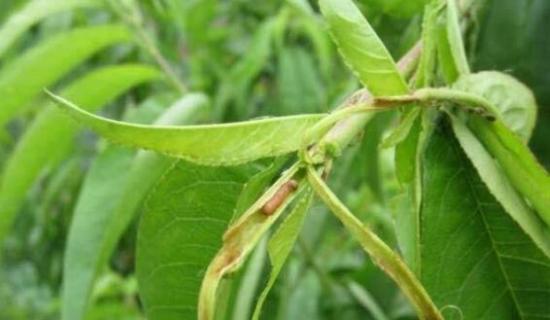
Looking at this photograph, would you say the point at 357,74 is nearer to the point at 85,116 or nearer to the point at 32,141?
the point at 85,116

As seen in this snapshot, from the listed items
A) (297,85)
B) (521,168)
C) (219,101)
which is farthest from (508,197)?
(297,85)

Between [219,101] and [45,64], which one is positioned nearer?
[45,64]

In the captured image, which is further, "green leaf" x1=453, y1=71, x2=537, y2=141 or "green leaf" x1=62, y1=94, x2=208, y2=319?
"green leaf" x1=62, y1=94, x2=208, y2=319

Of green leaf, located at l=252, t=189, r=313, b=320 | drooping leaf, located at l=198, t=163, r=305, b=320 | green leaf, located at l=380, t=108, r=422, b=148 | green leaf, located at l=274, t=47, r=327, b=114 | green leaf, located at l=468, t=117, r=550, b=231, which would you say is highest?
drooping leaf, located at l=198, t=163, r=305, b=320

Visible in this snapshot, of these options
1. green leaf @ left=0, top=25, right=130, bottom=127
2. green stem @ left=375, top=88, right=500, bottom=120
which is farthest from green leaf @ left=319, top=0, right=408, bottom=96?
green leaf @ left=0, top=25, right=130, bottom=127

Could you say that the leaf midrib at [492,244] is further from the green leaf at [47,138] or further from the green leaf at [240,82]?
the green leaf at [240,82]

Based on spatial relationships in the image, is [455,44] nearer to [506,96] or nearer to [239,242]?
[506,96]

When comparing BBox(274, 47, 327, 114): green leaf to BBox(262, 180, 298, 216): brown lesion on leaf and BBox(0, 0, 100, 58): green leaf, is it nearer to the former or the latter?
BBox(0, 0, 100, 58): green leaf
